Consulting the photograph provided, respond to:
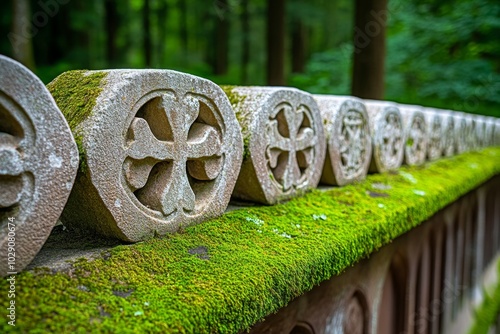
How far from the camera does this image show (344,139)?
2262 mm

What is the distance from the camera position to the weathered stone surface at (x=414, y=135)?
312cm

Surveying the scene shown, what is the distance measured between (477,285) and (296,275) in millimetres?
5085

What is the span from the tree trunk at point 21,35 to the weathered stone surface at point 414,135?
4.32 metres

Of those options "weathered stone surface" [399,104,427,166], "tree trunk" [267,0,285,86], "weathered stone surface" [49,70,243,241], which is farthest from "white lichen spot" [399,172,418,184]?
"tree trunk" [267,0,285,86]

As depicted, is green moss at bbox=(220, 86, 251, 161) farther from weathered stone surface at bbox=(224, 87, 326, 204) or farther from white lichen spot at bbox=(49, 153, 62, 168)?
white lichen spot at bbox=(49, 153, 62, 168)

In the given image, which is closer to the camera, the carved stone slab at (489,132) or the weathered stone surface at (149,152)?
the weathered stone surface at (149,152)

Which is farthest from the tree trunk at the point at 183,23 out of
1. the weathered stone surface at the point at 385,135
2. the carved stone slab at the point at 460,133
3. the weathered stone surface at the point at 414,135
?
the weathered stone surface at the point at 385,135

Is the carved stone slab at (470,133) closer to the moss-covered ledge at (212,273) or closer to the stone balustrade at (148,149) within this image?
the stone balustrade at (148,149)

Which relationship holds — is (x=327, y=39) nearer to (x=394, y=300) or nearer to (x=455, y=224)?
(x=455, y=224)

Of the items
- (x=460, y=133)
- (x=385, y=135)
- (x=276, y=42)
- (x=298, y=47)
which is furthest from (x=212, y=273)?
(x=298, y=47)

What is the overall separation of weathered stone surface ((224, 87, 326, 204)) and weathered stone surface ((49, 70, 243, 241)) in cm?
16

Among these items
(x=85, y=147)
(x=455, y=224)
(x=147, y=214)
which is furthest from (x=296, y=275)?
(x=455, y=224)

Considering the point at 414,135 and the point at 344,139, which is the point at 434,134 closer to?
the point at 414,135

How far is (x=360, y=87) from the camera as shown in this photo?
5.49 m
